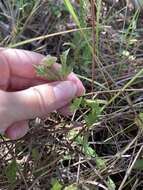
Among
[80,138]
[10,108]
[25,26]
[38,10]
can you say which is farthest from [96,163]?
[38,10]

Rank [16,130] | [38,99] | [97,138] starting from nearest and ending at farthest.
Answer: [38,99] < [16,130] < [97,138]

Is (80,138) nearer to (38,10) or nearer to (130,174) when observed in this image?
(130,174)

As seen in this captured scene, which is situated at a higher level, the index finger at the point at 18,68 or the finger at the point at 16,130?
the index finger at the point at 18,68

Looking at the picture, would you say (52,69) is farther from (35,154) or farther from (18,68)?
(35,154)

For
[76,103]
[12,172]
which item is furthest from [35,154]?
[76,103]

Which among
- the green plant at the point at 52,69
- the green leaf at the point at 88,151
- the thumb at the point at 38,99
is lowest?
the green leaf at the point at 88,151

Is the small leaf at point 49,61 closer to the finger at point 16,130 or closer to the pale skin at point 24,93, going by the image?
the pale skin at point 24,93

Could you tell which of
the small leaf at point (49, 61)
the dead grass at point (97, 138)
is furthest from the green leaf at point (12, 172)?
Answer: the small leaf at point (49, 61)

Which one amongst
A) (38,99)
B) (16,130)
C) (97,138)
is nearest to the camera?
(38,99)
